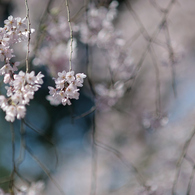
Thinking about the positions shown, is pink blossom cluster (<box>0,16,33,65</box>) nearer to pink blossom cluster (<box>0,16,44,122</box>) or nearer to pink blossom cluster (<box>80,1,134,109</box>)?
pink blossom cluster (<box>0,16,44,122</box>)

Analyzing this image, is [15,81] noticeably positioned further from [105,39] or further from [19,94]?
[105,39]

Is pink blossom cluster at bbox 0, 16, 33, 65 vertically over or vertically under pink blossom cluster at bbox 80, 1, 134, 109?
under

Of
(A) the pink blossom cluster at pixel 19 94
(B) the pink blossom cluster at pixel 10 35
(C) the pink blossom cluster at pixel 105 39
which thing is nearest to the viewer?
(A) the pink blossom cluster at pixel 19 94

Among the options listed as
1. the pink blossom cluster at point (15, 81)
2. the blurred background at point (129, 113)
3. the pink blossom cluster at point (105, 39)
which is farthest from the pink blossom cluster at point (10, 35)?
the blurred background at point (129, 113)

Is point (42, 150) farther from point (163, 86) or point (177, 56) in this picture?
point (177, 56)

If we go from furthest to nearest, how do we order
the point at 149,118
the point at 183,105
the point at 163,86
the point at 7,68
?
the point at 163,86
the point at 183,105
the point at 149,118
the point at 7,68

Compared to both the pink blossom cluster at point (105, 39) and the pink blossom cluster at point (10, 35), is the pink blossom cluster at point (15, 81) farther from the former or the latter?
the pink blossom cluster at point (105, 39)

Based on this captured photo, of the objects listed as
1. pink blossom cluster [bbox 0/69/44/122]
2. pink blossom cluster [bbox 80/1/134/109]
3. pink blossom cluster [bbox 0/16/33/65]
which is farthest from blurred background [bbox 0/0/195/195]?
pink blossom cluster [bbox 0/69/44/122]

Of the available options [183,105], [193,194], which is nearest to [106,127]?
[183,105]
